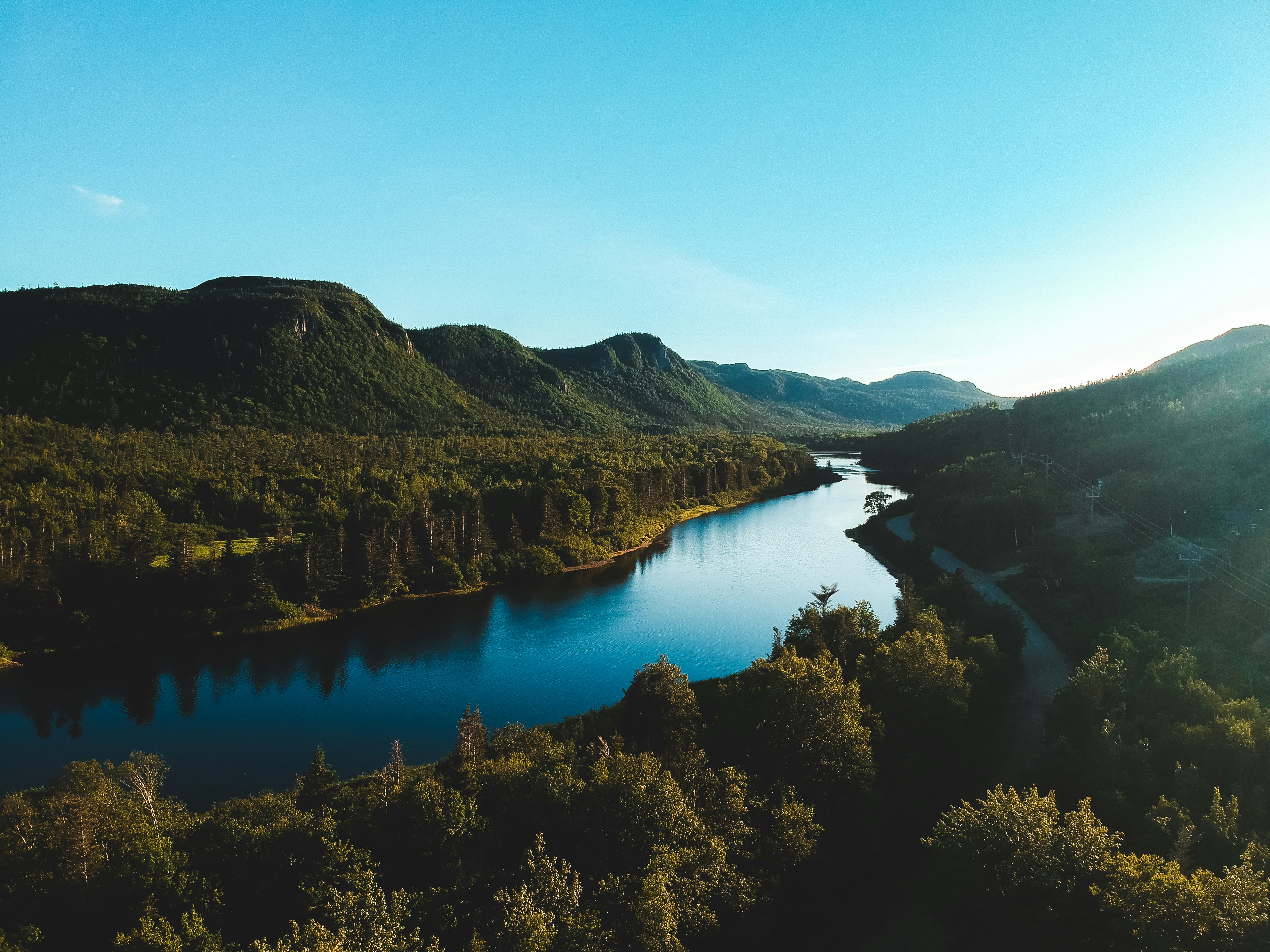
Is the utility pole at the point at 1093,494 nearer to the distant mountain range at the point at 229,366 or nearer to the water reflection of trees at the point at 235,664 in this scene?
the water reflection of trees at the point at 235,664

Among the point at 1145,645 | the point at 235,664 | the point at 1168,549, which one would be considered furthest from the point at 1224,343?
the point at 235,664

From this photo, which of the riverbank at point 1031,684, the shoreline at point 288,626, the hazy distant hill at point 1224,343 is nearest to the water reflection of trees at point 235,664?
the shoreline at point 288,626

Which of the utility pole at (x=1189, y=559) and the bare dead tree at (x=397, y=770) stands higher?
the utility pole at (x=1189, y=559)

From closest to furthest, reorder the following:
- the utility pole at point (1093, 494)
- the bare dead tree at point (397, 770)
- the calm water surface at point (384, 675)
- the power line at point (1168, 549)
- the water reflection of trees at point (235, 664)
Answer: the bare dead tree at point (397, 770) → the power line at point (1168, 549) → the calm water surface at point (384, 675) → the water reflection of trees at point (235, 664) → the utility pole at point (1093, 494)

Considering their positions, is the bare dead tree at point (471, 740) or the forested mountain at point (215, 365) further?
the forested mountain at point (215, 365)

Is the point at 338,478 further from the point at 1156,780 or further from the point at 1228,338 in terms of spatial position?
the point at 1228,338

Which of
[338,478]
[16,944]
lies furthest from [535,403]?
[16,944]

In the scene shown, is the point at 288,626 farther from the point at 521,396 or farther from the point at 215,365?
the point at 521,396

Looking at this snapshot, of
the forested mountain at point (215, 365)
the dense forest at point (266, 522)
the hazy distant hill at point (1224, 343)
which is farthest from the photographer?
the hazy distant hill at point (1224, 343)
